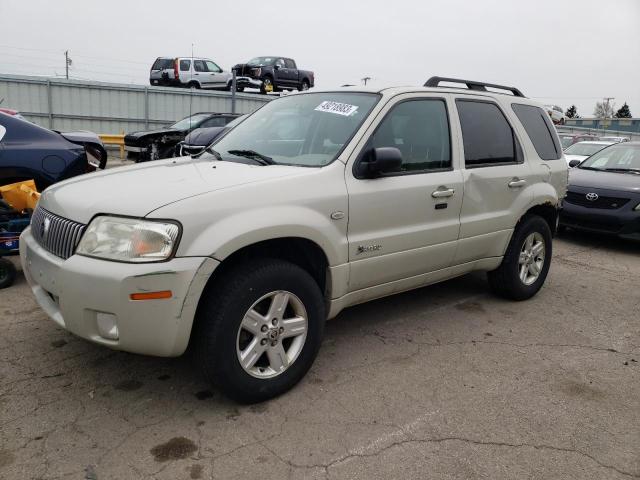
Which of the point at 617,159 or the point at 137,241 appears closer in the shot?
the point at 137,241

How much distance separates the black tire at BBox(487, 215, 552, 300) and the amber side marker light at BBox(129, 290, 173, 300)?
3.18 metres

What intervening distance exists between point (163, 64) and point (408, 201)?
2190cm

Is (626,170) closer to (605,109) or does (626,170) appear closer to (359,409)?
(359,409)

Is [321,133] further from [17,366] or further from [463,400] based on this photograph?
[17,366]

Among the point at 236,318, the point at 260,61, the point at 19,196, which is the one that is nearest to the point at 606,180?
the point at 236,318

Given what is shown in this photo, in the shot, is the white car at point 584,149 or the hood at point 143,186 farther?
the white car at point 584,149

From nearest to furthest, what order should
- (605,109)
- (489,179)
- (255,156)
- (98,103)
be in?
1. (255,156)
2. (489,179)
3. (98,103)
4. (605,109)

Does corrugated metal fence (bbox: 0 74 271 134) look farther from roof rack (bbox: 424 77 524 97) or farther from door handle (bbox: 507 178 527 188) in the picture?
door handle (bbox: 507 178 527 188)

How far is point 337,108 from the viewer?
12.1 feet

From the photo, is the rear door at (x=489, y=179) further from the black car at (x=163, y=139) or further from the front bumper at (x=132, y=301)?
the black car at (x=163, y=139)

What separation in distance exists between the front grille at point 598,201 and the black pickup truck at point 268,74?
16573mm

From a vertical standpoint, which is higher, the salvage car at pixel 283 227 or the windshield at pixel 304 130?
the windshield at pixel 304 130

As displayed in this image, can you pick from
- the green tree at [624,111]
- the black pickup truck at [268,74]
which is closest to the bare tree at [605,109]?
the green tree at [624,111]

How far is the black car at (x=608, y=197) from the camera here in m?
7.37
